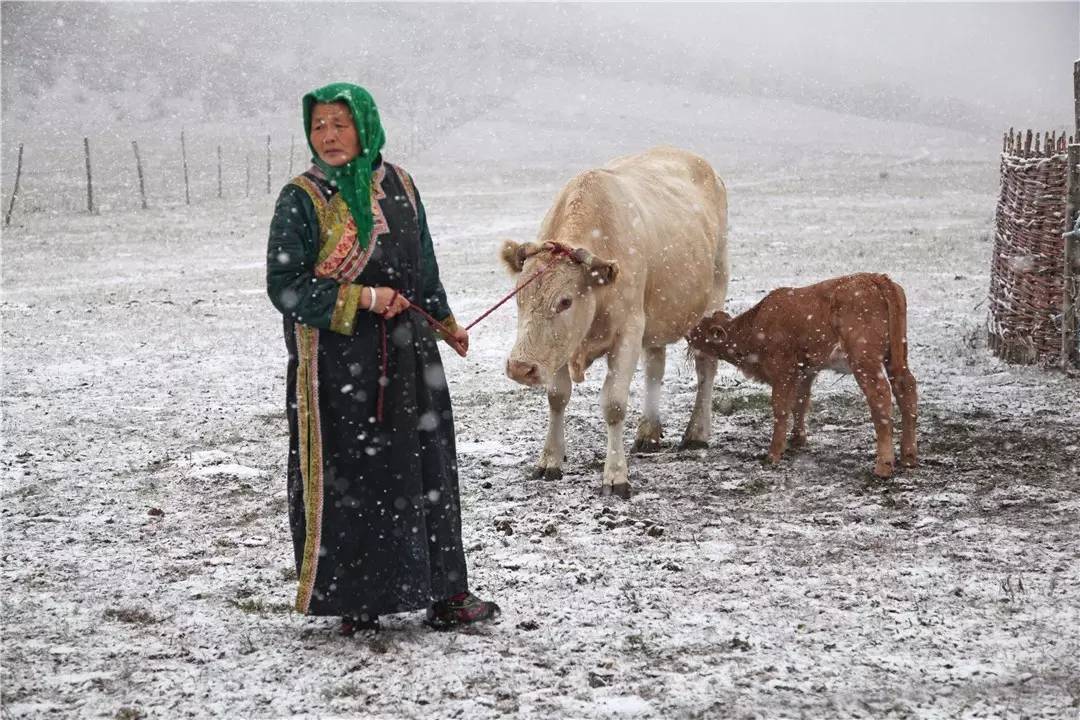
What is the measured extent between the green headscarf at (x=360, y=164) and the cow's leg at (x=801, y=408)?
3.74 m

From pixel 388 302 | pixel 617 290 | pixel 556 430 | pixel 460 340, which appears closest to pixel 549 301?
pixel 617 290

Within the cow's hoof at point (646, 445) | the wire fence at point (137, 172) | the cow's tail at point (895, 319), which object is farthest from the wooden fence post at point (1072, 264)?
the wire fence at point (137, 172)

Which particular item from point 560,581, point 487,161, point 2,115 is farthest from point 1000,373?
point 2,115

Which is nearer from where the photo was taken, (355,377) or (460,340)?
(355,377)

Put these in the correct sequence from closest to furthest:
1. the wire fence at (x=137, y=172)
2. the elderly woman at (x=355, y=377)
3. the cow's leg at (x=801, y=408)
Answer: the elderly woman at (x=355, y=377) < the cow's leg at (x=801, y=408) < the wire fence at (x=137, y=172)

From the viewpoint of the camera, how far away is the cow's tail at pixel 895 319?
6.47 meters

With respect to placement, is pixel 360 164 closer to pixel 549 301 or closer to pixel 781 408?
pixel 549 301

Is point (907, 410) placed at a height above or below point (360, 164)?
below

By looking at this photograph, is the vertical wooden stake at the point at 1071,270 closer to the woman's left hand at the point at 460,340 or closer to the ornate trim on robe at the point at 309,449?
the woman's left hand at the point at 460,340

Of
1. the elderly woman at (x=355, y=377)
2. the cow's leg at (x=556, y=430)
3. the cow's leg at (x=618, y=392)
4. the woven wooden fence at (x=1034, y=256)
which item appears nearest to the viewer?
the elderly woman at (x=355, y=377)

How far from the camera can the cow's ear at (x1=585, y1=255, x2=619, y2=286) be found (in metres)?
6.17

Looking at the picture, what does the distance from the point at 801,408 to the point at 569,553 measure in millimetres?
2333

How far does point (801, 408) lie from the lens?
7090 millimetres

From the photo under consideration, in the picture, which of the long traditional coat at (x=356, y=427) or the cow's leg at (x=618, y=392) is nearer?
the long traditional coat at (x=356, y=427)
